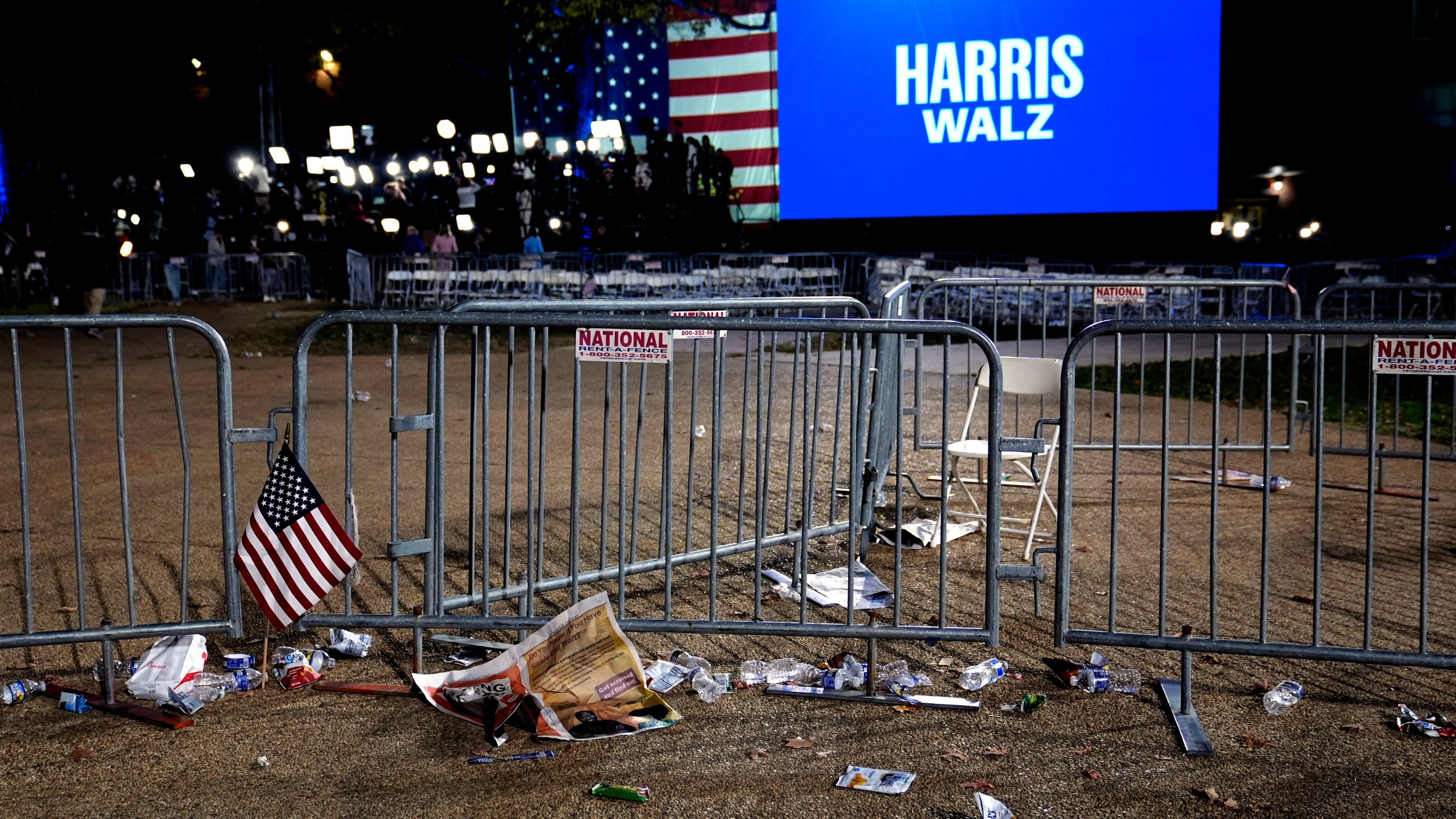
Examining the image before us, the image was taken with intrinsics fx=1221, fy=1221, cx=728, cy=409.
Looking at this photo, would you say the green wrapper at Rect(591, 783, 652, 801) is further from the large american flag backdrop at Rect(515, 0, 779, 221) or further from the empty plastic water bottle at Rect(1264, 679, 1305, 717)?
the large american flag backdrop at Rect(515, 0, 779, 221)

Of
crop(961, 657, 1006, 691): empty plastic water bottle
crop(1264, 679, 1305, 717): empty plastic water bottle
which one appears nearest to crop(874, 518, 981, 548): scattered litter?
crop(961, 657, 1006, 691): empty plastic water bottle

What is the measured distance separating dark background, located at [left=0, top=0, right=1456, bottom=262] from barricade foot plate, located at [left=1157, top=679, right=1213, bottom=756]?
17.7 metres

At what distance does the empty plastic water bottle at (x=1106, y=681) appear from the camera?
4789 millimetres

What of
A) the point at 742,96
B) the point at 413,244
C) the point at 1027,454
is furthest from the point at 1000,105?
the point at 1027,454

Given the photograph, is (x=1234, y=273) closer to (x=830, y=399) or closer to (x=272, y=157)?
(x=830, y=399)

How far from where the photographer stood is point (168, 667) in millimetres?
4812

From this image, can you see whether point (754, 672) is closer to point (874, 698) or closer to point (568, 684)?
point (874, 698)

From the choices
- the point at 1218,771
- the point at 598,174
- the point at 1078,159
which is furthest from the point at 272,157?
the point at 1218,771

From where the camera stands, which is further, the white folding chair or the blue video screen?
the blue video screen

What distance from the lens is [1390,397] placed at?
496 inches

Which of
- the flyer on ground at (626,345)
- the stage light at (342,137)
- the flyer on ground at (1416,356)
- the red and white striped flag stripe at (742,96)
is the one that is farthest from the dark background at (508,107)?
the flyer on ground at (626,345)

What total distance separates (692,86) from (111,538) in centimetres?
2204

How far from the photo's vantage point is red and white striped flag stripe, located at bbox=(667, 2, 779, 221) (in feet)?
86.6

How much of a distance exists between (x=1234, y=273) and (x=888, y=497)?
14.5m
